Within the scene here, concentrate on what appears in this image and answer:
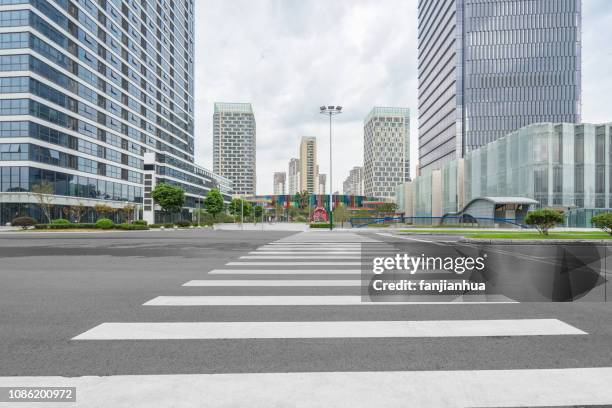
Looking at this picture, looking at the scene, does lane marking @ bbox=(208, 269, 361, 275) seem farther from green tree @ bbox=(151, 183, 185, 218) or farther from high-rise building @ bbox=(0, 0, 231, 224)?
green tree @ bbox=(151, 183, 185, 218)

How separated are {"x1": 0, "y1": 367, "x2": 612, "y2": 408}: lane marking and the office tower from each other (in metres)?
164

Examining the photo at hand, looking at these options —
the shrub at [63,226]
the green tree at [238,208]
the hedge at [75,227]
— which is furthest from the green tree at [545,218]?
the green tree at [238,208]

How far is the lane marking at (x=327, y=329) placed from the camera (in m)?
3.76

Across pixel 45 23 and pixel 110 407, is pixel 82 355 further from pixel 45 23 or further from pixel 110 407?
pixel 45 23

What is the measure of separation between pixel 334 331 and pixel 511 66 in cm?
8353

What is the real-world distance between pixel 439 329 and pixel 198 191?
3883 inches

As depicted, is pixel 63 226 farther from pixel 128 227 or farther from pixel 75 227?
pixel 128 227

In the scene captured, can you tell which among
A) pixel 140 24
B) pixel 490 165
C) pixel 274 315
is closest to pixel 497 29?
pixel 490 165

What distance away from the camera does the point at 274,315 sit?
4.55 meters

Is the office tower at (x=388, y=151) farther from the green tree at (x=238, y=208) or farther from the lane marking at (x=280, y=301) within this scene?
the lane marking at (x=280, y=301)

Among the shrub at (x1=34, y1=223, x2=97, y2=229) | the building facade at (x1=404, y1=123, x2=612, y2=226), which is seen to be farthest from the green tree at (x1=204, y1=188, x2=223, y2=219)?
the building facade at (x1=404, y1=123, x2=612, y2=226)

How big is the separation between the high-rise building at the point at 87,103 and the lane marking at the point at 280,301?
44.5 metres

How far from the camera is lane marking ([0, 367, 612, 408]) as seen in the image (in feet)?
7.91

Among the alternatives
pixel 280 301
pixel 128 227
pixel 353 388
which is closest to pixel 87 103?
pixel 128 227
